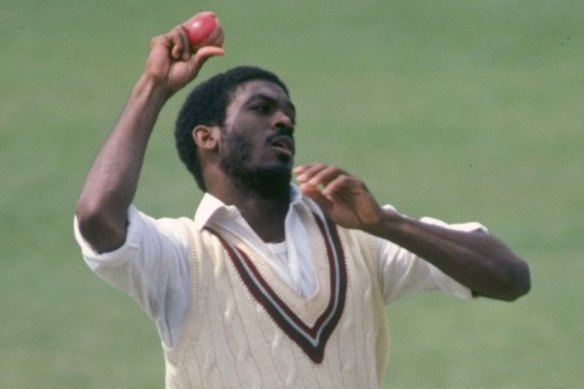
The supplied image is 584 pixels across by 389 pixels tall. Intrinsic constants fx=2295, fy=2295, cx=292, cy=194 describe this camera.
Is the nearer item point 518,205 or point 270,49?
point 518,205

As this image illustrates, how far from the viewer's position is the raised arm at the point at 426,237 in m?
5.89

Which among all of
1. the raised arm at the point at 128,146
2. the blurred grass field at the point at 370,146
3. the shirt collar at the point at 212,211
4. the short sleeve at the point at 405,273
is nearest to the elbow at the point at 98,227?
the raised arm at the point at 128,146

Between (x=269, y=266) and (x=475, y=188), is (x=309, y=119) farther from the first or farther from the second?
(x=269, y=266)

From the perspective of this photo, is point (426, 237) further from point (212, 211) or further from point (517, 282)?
point (212, 211)

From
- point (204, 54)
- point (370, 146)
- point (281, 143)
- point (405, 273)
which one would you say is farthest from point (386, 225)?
point (370, 146)

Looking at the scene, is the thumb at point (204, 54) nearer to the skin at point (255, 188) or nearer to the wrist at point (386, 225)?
the skin at point (255, 188)

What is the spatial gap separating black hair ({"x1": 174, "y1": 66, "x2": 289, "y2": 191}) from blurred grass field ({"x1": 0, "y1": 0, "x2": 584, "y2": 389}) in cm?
374

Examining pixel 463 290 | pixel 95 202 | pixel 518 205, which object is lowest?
pixel 518 205

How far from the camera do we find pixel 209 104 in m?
6.53

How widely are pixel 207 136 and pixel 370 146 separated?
19.8ft

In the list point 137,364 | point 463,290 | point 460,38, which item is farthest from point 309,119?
point 463,290

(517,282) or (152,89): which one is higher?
(152,89)

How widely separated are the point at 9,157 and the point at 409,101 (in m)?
2.27

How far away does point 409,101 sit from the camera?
1299 centimetres
